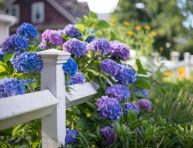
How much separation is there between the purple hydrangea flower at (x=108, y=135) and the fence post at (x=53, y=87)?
0.32 m

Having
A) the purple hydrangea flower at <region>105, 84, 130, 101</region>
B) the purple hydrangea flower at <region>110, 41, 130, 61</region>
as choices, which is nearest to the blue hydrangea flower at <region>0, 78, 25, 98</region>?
the purple hydrangea flower at <region>105, 84, 130, 101</region>

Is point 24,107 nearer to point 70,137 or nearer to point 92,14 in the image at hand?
point 70,137

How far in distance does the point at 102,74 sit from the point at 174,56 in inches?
321

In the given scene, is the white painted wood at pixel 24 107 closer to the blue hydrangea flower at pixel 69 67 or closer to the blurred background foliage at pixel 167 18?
the blue hydrangea flower at pixel 69 67

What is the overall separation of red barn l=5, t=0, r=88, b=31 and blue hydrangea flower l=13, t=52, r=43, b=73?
948 inches

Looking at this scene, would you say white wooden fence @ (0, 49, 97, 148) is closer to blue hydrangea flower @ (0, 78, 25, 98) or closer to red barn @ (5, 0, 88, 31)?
blue hydrangea flower @ (0, 78, 25, 98)

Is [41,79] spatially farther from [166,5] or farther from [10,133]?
[166,5]

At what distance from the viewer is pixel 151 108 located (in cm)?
361

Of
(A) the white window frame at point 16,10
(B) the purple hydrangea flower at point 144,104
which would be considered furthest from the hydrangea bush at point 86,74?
(A) the white window frame at point 16,10

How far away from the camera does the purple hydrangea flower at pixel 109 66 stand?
2844mm

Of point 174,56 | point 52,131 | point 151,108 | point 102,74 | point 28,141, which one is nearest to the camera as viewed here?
point 52,131

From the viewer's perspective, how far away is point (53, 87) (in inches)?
83.5

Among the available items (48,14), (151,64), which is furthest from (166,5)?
(151,64)

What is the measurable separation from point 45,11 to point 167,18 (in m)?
11.4
